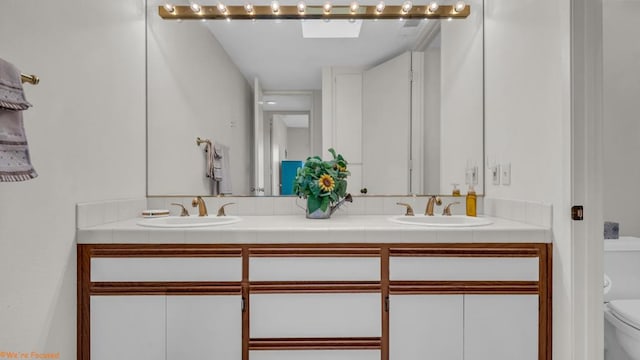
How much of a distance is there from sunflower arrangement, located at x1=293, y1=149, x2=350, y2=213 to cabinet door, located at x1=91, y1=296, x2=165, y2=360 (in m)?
0.81

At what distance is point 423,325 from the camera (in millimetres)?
1396

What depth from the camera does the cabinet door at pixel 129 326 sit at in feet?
4.56

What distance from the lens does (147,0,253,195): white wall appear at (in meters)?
1.99

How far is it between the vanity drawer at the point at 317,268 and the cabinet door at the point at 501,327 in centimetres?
44

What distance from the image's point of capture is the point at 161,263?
1394mm

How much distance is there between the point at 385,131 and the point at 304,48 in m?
0.68

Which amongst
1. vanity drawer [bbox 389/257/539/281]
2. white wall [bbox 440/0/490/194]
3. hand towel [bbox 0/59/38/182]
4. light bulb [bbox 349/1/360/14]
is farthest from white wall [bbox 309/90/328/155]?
hand towel [bbox 0/59/38/182]

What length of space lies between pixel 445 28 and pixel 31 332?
240 cm

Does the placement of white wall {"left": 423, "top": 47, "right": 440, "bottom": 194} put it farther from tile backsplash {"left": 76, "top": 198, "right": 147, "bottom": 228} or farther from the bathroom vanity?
tile backsplash {"left": 76, "top": 198, "right": 147, "bottom": 228}

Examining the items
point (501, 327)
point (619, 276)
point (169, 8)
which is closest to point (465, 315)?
point (501, 327)

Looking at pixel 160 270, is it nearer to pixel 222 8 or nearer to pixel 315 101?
pixel 315 101

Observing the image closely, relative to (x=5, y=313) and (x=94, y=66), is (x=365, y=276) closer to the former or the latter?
(x=5, y=313)

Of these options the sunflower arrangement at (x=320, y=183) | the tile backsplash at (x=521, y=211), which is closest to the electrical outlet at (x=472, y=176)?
the tile backsplash at (x=521, y=211)

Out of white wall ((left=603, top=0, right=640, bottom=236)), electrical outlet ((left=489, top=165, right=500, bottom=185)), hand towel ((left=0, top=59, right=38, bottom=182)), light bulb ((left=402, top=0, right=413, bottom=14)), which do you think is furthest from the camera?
white wall ((left=603, top=0, right=640, bottom=236))
